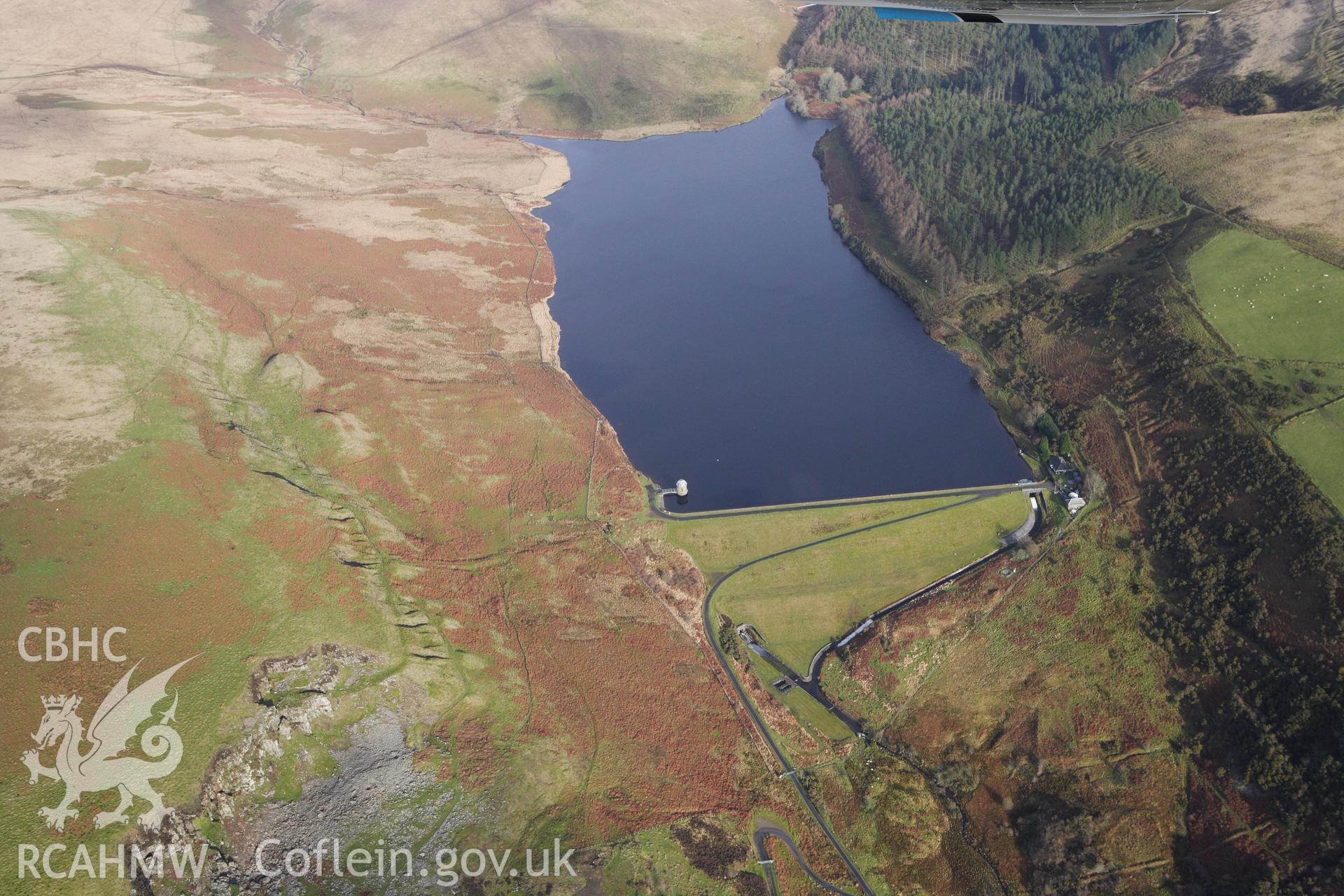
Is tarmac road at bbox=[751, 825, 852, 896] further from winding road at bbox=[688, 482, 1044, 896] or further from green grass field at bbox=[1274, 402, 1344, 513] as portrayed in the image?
green grass field at bbox=[1274, 402, 1344, 513]

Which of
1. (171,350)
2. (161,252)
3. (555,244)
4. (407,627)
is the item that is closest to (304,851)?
(407,627)

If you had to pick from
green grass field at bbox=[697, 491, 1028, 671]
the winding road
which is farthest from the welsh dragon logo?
green grass field at bbox=[697, 491, 1028, 671]

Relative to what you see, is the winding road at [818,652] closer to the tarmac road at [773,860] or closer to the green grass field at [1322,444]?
the tarmac road at [773,860]

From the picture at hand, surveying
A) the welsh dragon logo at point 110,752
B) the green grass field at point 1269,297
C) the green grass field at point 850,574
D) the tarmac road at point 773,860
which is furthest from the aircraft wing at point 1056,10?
the green grass field at point 1269,297

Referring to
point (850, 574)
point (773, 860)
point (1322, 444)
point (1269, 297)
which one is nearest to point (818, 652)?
point (850, 574)

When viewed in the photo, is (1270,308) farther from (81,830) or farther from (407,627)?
(81,830)
